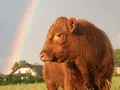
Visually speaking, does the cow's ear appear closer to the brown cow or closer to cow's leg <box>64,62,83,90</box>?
the brown cow

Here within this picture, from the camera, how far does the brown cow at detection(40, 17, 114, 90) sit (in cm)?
783

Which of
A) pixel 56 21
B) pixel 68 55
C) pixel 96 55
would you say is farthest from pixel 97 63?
pixel 56 21

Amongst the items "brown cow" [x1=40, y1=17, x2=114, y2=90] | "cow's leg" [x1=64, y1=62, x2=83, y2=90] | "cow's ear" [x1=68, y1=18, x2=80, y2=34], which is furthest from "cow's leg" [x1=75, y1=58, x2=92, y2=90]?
"cow's ear" [x1=68, y1=18, x2=80, y2=34]

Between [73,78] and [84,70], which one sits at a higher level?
[84,70]

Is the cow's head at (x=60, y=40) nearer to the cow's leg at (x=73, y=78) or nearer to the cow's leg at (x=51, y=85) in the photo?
the cow's leg at (x=73, y=78)

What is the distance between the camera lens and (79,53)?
8.13 m

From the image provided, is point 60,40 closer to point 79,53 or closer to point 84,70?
point 79,53

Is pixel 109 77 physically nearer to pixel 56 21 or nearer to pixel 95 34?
pixel 95 34

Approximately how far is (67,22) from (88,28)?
0.89m

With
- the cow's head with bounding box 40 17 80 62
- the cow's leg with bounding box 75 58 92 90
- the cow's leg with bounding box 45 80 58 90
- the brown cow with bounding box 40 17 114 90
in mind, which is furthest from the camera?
the cow's leg with bounding box 45 80 58 90

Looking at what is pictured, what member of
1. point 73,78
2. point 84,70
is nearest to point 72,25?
point 84,70

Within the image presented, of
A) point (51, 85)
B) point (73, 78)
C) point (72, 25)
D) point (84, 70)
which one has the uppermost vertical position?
point (72, 25)

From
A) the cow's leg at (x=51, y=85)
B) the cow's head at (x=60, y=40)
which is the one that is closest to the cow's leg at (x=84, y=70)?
the cow's head at (x=60, y=40)

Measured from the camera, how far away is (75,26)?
26.4 ft
